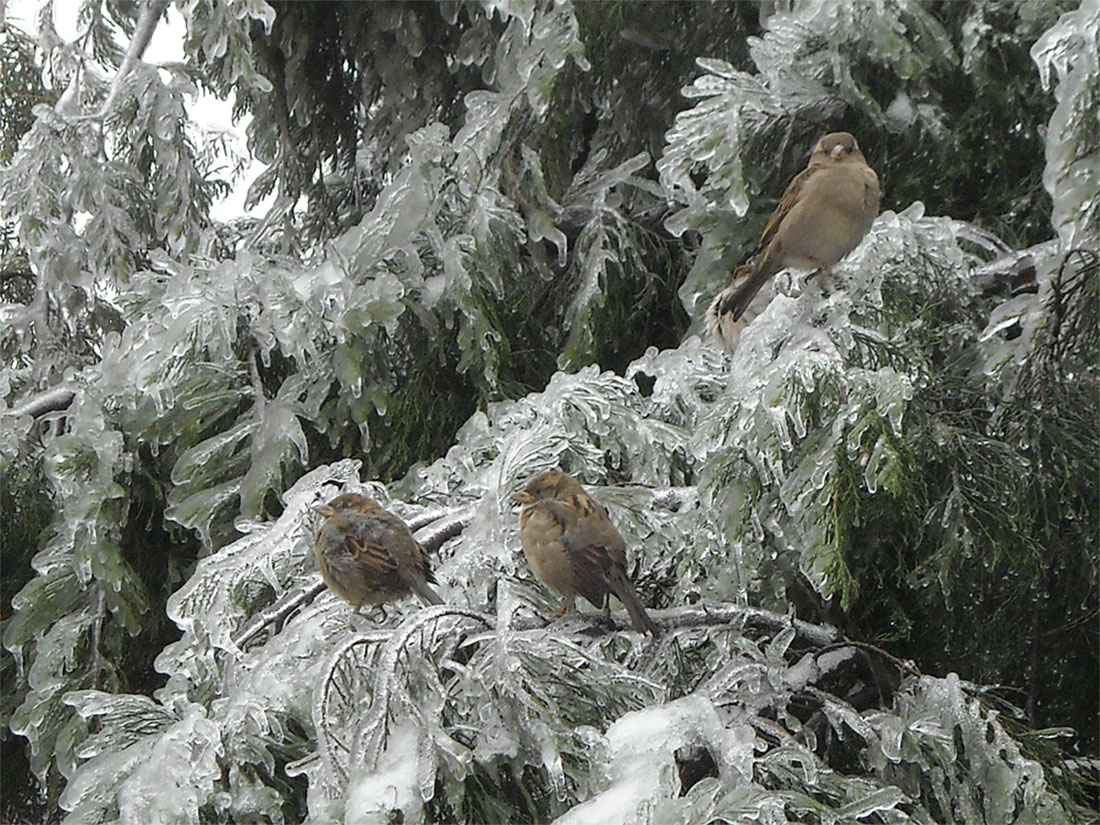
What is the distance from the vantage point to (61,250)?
3898mm

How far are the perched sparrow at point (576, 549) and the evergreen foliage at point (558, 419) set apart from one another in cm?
8

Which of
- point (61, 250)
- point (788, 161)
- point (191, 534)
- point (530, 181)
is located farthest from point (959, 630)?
point (61, 250)


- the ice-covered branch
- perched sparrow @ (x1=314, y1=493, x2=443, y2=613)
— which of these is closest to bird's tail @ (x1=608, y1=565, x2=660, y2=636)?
perched sparrow @ (x1=314, y1=493, x2=443, y2=613)

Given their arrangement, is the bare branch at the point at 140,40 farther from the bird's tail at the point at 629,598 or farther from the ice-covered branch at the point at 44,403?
the bird's tail at the point at 629,598

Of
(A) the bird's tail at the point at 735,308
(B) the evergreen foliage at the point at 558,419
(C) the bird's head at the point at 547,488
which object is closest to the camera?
(B) the evergreen foliage at the point at 558,419

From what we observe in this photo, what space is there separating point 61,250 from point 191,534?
111cm

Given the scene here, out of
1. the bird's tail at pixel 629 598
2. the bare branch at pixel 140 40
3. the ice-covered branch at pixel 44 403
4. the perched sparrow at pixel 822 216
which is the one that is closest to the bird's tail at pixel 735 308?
the perched sparrow at pixel 822 216

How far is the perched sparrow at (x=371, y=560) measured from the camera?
1.94 metres

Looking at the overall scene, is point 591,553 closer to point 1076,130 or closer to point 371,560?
point 371,560

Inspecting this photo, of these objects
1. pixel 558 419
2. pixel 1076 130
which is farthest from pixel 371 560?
pixel 1076 130

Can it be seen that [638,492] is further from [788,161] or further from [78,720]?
[78,720]

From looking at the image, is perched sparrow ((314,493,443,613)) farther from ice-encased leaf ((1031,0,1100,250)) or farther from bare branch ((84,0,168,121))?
bare branch ((84,0,168,121))

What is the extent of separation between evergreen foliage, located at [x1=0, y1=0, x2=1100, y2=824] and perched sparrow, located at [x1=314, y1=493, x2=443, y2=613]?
0.08 m

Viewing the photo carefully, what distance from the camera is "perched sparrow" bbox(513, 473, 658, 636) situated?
6.23 feet
